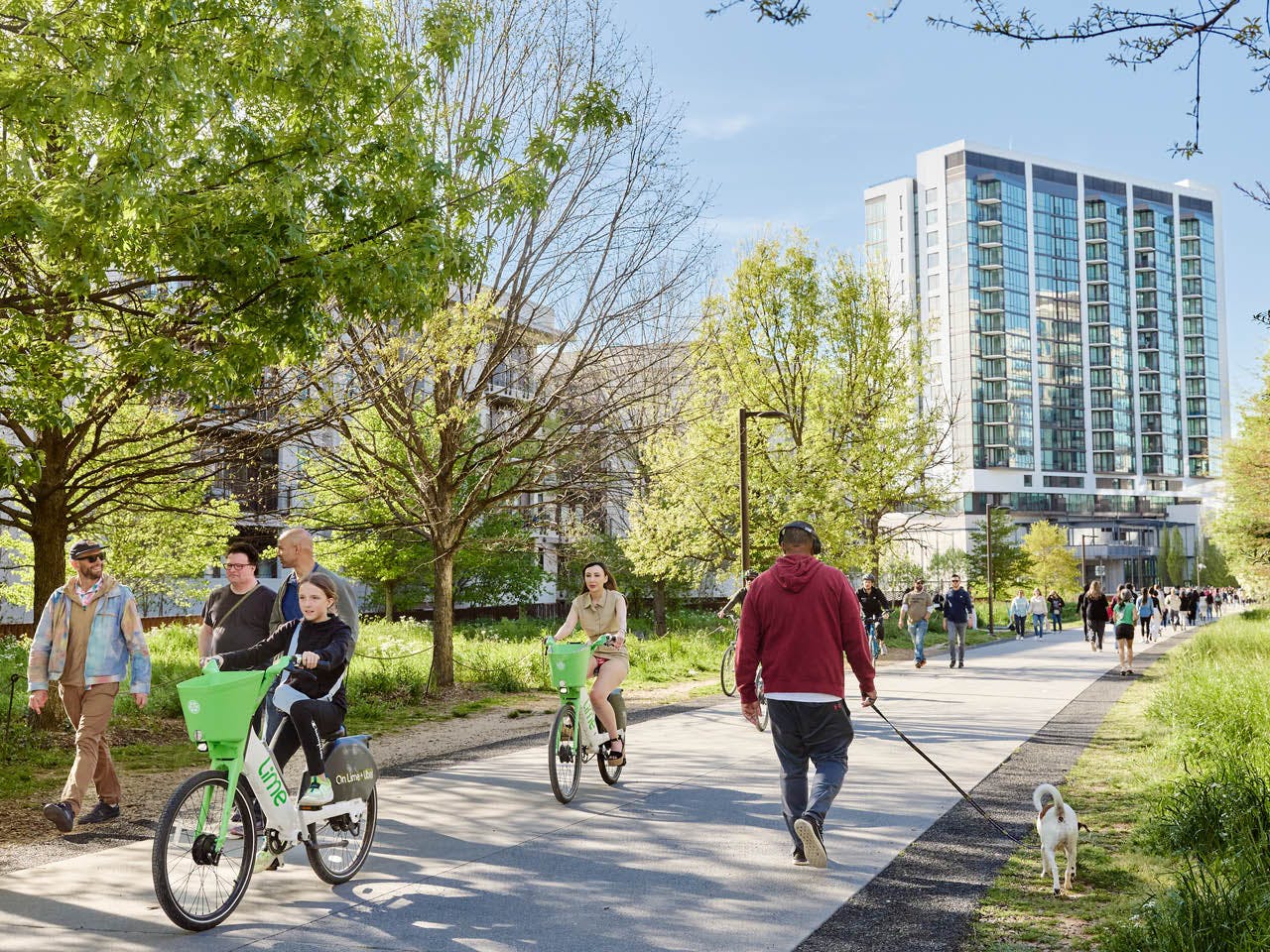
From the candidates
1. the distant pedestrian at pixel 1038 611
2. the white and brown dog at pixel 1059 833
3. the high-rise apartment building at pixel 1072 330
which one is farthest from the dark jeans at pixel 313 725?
the high-rise apartment building at pixel 1072 330

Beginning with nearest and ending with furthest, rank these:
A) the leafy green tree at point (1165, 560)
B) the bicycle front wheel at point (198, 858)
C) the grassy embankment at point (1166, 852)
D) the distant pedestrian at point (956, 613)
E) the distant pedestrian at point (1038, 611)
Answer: the grassy embankment at point (1166, 852)
the bicycle front wheel at point (198, 858)
the distant pedestrian at point (956, 613)
the distant pedestrian at point (1038, 611)
the leafy green tree at point (1165, 560)

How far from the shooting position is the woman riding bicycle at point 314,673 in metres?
5.98

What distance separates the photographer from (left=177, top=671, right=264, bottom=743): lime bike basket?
17.3 feet

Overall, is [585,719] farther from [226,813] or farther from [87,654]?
[226,813]

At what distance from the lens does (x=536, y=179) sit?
11.2 metres

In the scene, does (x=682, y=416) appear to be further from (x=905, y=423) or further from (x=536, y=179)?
(x=905, y=423)

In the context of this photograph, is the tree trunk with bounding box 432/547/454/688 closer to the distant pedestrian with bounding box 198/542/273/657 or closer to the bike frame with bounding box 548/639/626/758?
the bike frame with bounding box 548/639/626/758

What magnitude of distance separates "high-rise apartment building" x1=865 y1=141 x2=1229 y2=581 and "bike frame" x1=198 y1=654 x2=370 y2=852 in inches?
4407

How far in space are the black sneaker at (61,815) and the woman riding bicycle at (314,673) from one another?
2.20 metres

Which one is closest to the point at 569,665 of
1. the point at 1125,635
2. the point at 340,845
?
the point at 340,845

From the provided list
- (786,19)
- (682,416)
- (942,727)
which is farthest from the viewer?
(682,416)

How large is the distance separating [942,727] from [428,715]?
21.8ft

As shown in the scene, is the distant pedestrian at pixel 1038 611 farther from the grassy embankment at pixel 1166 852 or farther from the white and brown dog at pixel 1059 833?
the white and brown dog at pixel 1059 833

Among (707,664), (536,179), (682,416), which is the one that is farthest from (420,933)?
(707,664)
